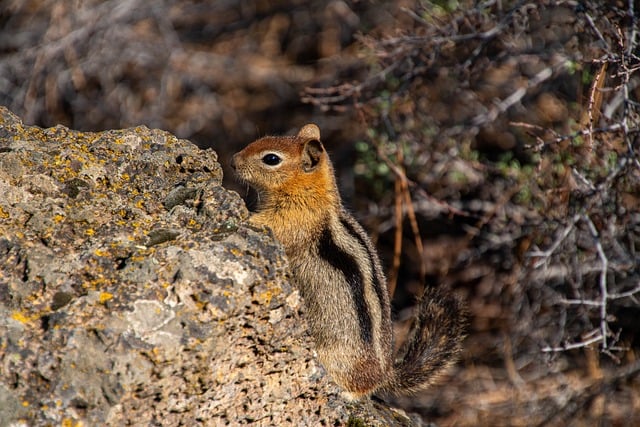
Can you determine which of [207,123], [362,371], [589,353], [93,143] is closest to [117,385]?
[93,143]

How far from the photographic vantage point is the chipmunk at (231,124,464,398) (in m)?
4.16

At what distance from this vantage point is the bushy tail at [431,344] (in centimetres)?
446

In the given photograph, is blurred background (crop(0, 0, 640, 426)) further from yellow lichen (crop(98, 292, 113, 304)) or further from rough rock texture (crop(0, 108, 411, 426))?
yellow lichen (crop(98, 292, 113, 304))

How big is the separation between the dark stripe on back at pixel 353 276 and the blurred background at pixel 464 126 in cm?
130

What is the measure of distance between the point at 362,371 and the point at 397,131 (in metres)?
3.60

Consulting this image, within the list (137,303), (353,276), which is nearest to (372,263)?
(353,276)

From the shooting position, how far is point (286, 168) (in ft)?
15.9

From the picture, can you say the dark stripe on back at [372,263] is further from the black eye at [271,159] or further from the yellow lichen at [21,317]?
the yellow lichen at [21,317]

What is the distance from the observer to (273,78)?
31.9 feet

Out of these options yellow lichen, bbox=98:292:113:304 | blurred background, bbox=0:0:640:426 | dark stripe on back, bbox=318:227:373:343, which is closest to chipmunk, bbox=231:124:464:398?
dark stripe on back, bbox=318:227:373:343

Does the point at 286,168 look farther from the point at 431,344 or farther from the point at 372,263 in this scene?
the point at 431,344

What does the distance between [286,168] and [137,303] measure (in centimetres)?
226

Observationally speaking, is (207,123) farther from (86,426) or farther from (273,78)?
(86,426)

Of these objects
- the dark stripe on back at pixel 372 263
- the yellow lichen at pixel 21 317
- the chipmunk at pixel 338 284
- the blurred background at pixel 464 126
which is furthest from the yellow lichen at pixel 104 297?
the blurred background at pixel 464 126
